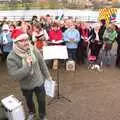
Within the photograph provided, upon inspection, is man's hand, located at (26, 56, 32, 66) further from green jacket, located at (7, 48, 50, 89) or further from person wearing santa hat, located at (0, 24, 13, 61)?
person wearing santa hat, located at (0, 24, 13, 61)

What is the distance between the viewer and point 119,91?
858cm

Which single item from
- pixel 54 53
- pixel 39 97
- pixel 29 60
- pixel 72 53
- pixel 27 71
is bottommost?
pixel 72 53

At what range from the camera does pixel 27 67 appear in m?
5.52

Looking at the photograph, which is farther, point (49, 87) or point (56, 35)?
point (56, 35)

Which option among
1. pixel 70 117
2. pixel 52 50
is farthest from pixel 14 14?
pixel 70 117

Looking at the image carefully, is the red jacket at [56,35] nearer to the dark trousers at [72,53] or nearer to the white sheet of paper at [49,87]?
the dark trousers at [72,53]

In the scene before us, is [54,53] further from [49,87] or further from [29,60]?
[29,60]

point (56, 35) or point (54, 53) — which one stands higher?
point (54, 53)

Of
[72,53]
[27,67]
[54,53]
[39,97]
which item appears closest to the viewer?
[27,67]

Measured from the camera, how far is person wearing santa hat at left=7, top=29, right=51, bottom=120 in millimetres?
5559

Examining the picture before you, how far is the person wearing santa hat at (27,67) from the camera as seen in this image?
556 cm

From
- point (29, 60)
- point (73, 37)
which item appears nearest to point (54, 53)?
point (29, 60)

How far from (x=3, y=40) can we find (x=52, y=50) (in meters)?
3.56

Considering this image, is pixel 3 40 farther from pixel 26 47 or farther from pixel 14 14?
pixel 26 47
